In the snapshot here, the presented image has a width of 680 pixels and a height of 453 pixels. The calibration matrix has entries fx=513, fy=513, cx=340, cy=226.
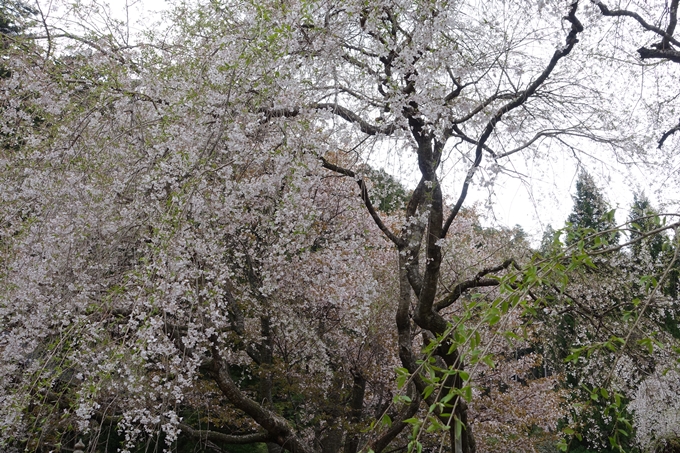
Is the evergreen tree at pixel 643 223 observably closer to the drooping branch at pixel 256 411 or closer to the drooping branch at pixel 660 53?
the drooping branch at pixel 660 53

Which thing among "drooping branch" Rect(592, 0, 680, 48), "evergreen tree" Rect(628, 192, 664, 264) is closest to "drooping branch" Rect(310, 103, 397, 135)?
"evergreen tree" Rect(628, 192, 664, 264)

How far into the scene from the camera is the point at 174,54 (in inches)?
171

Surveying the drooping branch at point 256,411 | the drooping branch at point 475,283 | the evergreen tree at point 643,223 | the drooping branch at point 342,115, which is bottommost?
the drooping branch at point 256,411

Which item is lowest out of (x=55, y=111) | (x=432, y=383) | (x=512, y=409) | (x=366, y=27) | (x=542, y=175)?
(x=432, y=383)

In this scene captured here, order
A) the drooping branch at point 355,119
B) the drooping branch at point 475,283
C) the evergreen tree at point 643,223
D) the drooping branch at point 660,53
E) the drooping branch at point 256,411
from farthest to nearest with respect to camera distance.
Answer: the drooping branch at point 256,411, the drooping branch at point 475,283, the drooping branch at point 660,53, the drooping branch at point 355,119, the evergreen tree at point 643,223

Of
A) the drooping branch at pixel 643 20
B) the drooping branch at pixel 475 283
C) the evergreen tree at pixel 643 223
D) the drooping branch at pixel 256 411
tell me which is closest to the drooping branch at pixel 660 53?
the drooping branch at pixel 643 20

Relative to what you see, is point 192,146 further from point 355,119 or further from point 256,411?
point 256,411

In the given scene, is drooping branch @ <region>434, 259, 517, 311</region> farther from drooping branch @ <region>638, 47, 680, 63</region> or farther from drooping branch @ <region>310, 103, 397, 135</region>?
drooping branch @ <region>638, 47, 680, 63</region>

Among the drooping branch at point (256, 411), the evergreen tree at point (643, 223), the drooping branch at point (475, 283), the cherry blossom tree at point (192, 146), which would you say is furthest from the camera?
the drooping branch at point (256, 411)

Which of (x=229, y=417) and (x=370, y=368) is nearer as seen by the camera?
(x=229, y=417)

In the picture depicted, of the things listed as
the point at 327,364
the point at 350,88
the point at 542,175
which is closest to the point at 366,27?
the point at 350,88

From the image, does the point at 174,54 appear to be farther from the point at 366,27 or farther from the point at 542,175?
the point at 542,175

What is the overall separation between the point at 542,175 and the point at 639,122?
107 cm

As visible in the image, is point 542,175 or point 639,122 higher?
point 639,122
